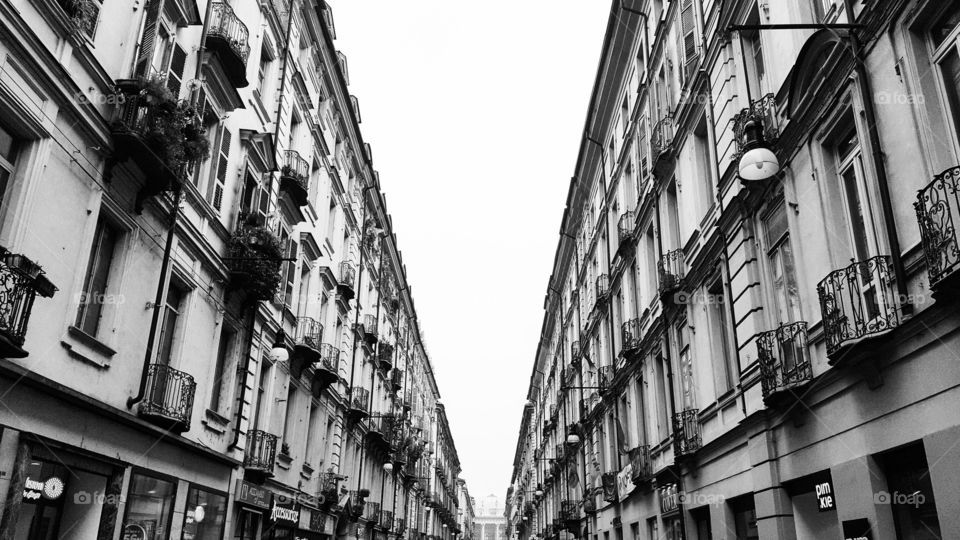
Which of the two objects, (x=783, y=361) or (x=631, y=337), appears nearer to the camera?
(x=783, y=361)

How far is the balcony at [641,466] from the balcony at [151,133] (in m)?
16.4

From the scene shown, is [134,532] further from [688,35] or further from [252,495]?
[688,35]

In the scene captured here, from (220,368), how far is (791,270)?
45.9 feet

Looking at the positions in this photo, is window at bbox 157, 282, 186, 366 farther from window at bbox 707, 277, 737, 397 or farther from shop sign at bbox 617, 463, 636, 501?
shop sign at bbox 617, 463, 636, 501

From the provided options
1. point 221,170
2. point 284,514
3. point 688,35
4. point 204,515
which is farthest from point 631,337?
Answer: point 204,515

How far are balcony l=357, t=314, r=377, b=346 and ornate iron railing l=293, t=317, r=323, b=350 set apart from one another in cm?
925

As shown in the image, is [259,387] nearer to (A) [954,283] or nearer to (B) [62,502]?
(B) [62,502]

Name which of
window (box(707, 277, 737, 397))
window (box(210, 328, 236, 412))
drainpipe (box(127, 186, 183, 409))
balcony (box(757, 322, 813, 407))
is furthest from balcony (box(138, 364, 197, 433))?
window (box(707, 277, 737, 397))

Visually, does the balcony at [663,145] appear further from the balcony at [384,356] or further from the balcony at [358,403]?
the balcony at [384,356]

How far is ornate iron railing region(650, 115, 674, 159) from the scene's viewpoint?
19734 millimetres

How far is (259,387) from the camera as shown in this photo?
826 inches

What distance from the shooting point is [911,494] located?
8703 mm

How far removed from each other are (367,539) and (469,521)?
421ft

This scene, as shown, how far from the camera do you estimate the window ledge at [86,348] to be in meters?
11.1
